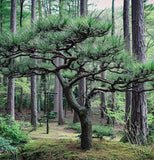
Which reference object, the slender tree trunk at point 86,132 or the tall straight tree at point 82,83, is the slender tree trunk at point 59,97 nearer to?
the tall straight tree at point 82,83

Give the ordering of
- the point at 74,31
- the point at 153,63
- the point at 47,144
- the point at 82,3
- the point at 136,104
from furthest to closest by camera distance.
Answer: the point at 82,3, the point at 136,104, the point at 47,144, the point at 153,63, the point at 74,31

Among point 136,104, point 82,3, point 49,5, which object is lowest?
point 136,104

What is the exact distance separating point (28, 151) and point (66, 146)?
0.61 metres

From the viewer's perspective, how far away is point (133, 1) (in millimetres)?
3488

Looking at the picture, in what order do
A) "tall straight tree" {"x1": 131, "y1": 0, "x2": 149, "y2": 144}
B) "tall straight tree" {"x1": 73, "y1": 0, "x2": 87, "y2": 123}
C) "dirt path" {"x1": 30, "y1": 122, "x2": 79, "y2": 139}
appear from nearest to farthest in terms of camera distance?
"tall straight tree" {"x1": 131, "y1": 0, "x2": 149, "y2": 144} → "dirt path" {"x1": 30, "y1": 122, "x2": 79, "y2": 139} → "tall straight tree" {"x1": 73, "y1": 0, "x2": 87, "y2": 123}

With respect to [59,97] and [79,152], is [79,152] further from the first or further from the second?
[59,97]

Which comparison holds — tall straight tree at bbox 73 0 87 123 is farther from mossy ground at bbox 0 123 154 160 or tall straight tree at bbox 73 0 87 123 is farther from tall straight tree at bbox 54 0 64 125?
mossy ground at bbox 0 123 154 160

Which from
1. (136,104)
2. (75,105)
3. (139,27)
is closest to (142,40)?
(139,27)

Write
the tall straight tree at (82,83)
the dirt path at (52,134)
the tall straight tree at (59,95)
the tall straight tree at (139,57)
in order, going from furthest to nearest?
the tall straight tree at (59,95), the tall straight tree at (82,83), the dirt path at (52,134), the tall straight tree at (139,57)

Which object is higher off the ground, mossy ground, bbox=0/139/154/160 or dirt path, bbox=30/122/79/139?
mossy ground, bbox=0/139/154/160

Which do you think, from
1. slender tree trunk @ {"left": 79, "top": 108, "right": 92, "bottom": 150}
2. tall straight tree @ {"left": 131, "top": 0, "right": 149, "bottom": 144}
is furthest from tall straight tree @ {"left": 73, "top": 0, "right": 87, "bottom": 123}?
slender tree trunk @ {"left": 79, "top": 108, "right": 92, "bottom": 150}

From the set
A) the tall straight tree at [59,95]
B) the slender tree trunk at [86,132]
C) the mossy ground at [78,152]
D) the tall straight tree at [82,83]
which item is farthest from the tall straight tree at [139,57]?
the tall straight tree at [59,95]

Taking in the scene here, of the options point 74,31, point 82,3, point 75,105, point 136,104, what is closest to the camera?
point 74,31

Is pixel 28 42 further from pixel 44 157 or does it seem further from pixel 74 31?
pixel 44 157
